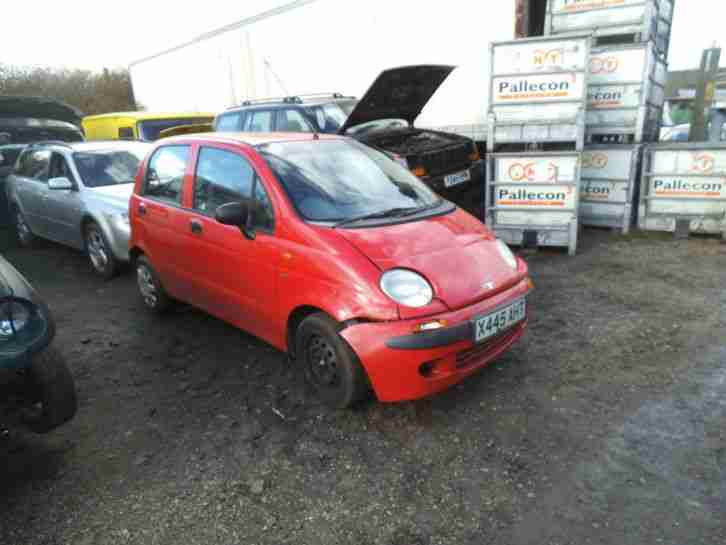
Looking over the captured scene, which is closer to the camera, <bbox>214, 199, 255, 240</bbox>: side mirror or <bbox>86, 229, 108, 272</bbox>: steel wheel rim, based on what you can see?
<bbox>214, 199, 255, 240</bbox>: side mirror

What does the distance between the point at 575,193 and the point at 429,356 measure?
364cm

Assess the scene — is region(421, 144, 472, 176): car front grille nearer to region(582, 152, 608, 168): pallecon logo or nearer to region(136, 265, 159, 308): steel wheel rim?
region(582, 152, 608, 168): pallecon logo

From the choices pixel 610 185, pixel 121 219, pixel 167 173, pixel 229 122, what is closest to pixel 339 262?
pixel 167 173

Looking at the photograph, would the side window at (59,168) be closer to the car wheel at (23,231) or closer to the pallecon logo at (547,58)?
the car wheel at (23,231)

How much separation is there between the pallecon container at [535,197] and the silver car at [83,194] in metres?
4.05

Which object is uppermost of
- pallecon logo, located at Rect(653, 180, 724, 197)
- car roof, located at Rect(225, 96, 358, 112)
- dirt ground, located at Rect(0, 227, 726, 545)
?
car roof, located at Rect(225, 96, 358, 112)

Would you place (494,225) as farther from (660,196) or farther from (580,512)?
(580,512)

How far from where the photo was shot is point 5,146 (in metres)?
8.41

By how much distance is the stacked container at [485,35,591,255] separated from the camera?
5262 mm

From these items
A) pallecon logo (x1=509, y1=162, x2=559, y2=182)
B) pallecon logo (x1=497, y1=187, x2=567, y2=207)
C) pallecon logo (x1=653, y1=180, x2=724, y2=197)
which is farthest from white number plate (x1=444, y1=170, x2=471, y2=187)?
pallecon logo (x1=653, y1=180, x2=724, y2=197)

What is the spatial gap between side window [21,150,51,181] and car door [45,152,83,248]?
0.66 feet

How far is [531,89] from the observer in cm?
542

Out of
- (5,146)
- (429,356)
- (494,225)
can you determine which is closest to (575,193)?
(494,225)

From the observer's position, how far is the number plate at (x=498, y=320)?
2775 mm
